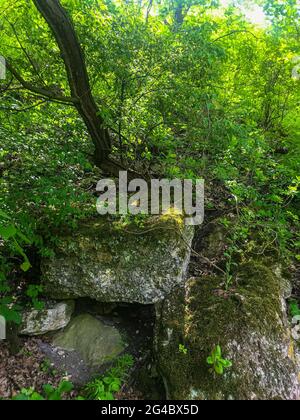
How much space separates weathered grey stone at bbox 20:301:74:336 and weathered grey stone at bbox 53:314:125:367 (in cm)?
14

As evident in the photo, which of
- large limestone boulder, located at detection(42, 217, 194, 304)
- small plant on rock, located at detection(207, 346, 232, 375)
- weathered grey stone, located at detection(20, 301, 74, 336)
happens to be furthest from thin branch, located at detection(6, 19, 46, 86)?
small plant on rock, located at detection(207, 346, 232, 375)

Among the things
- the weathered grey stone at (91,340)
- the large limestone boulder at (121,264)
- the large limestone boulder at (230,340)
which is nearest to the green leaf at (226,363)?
the large limestone boulder at (230,340)

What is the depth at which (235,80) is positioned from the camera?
4930 mm

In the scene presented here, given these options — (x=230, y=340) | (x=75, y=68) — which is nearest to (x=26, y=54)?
(x=75, y=68)

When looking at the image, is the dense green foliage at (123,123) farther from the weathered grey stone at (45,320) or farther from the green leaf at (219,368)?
the green leaf at (219,368)

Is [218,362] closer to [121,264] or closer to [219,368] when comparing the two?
[219,368]

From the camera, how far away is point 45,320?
326cm

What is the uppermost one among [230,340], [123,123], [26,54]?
[26,54]

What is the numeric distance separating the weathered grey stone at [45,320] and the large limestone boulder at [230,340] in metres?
1.20

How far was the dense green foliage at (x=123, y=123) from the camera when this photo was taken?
3.07 meters

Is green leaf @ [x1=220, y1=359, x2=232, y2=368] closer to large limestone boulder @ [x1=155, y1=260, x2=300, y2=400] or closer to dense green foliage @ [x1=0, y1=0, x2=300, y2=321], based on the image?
large limestone boulder @ [x1=155, y1=260, x2=300, y2=400]

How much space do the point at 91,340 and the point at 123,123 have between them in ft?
9.20

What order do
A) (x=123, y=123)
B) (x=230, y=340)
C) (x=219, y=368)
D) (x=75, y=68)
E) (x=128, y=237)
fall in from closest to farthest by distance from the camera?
(x=219, y=368) → (x=230, y=340) → (x=75, y=68) → (x=128, y=237) → (x=123, y=123)

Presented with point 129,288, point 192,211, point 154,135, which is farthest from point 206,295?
point 154,135
